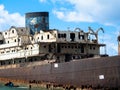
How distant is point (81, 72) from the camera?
3828cm

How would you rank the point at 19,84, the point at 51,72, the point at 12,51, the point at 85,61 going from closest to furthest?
the point at 85,61 → the point at 51,72 → the point at 19,84 → the point at 12,51

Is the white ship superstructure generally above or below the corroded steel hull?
above

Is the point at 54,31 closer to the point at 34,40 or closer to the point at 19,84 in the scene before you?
the point at 34,40

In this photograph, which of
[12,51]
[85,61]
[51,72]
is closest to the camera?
[85,61]

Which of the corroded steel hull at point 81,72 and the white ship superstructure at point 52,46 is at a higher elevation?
the white ship superstructure at point 52,46

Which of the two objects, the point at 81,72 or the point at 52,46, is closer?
the point at 81,72

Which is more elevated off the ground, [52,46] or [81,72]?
[52,46]

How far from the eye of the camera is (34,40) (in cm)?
5150

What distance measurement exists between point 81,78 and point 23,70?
40.4 feet

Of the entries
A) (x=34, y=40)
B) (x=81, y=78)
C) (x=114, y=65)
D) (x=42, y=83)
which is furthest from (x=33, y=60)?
(x=114, y=65)

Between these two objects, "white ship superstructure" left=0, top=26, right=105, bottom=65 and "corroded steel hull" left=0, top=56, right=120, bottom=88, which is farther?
"white ship superstructure" left=0, top=26, right=105, bottom=65

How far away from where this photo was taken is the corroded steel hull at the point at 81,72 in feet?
114

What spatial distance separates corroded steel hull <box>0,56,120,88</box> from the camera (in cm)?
3483

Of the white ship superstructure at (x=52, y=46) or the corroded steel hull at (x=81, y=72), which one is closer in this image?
the corroded steel hull at (x=81, y=72)
